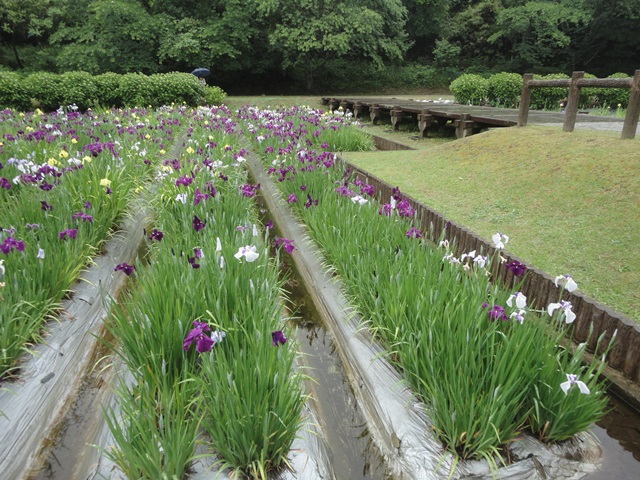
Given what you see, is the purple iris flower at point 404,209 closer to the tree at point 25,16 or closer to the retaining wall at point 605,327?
the retaining wall at point 605,327

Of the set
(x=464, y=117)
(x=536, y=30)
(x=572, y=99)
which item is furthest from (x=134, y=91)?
(x=536, y=30)

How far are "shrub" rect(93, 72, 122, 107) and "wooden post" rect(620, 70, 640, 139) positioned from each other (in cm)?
1434

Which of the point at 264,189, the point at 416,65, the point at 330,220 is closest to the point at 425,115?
the point at 264,189

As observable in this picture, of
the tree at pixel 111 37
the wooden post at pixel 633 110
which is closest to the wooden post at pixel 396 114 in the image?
the wooden post at pixel 633 110

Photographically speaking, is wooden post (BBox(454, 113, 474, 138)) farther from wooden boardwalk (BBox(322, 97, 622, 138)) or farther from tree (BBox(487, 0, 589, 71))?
tree (BBox(487, 0, 589, 71))

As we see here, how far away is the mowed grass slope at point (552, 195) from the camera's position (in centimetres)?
360

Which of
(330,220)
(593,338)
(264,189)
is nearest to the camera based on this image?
(593,338)

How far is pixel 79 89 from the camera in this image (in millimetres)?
14281

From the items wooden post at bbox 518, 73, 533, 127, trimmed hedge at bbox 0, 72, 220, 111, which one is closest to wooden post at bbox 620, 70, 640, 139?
wooden post at bbox 518, 73, 533, 127

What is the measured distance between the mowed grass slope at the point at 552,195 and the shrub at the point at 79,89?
11.4 m

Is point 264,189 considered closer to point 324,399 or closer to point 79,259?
point 79,259

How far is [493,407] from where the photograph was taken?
6.09 feet

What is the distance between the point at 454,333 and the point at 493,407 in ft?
1.41

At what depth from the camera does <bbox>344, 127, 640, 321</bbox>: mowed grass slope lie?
11.8 ft
